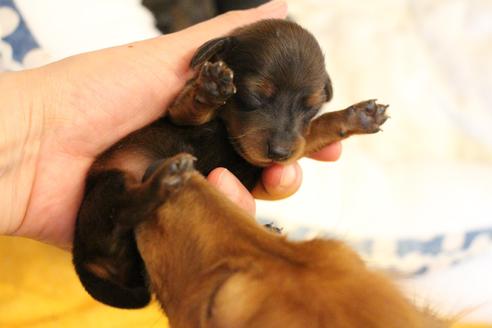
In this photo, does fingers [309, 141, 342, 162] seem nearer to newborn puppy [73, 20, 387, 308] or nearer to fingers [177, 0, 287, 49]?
newborn puppy [73, 20, 387, 308]

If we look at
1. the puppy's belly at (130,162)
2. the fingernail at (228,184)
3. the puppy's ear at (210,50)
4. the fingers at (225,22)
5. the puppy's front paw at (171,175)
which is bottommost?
the fingernail at (228,184)

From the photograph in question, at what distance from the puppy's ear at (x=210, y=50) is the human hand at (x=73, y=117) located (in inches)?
5.4

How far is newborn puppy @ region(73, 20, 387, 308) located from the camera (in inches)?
63.4

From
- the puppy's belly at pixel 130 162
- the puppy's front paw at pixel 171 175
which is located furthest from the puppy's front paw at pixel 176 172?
the puppy's belly at pixel 130 162

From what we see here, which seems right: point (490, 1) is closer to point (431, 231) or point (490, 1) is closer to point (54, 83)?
point (431, 231)

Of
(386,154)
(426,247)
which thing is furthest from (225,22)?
(426,247)

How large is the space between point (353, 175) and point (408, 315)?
182 centimetres

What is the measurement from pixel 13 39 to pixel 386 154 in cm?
187

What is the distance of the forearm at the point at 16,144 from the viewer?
6.04 feet

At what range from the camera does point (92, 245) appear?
1588mm

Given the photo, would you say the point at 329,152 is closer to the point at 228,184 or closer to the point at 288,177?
the point at 288,177

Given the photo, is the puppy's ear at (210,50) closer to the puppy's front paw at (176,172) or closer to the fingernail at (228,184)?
the fingernail at (228,184)

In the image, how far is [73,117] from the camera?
1917 mm

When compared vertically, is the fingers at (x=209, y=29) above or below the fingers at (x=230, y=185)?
above
